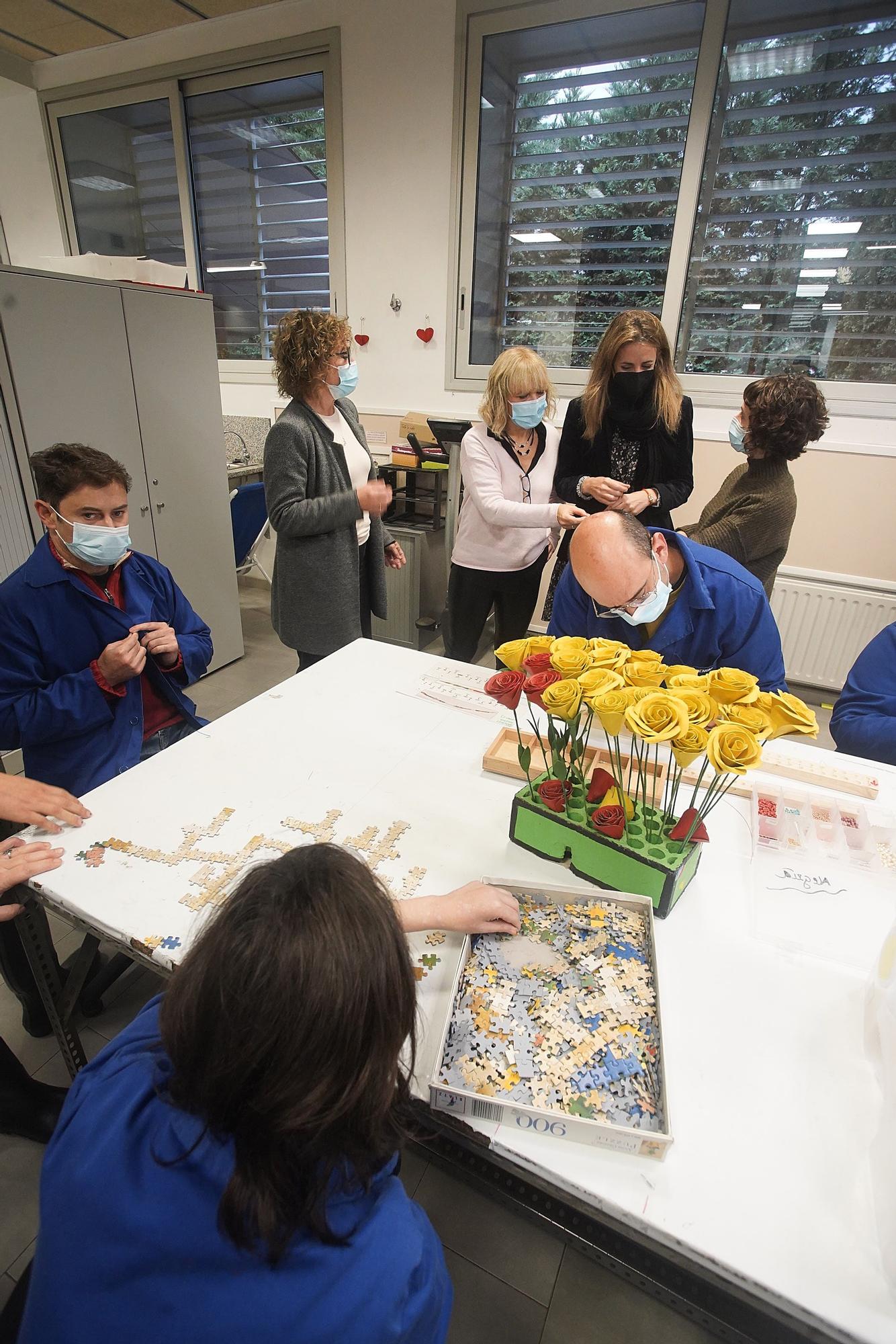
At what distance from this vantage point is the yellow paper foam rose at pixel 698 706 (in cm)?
84

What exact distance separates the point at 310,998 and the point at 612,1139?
0.39 metres

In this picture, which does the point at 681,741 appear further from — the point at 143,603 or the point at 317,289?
the point at 317,289

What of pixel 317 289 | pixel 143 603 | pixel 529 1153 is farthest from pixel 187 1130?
pixel 317 289

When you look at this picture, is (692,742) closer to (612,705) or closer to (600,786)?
(612,705)

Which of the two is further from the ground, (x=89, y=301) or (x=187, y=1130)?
(x=89, y=301)

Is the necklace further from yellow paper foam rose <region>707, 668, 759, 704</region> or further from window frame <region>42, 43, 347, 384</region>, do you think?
window frame <region>42, 43, 347, 384</region>

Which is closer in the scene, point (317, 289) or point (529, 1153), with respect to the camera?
point (529, 1153)

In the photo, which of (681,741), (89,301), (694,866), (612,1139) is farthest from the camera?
(89,301)

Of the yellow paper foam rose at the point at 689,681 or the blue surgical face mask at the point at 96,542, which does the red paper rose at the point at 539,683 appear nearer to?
the yellow paper foam rose at the point at 689,681

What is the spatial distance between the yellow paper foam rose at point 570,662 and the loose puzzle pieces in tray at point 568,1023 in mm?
339

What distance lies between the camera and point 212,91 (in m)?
4.06

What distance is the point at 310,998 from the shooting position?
52 cm

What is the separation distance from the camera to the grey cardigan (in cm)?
198

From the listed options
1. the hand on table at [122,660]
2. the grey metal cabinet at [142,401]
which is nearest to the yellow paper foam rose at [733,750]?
the hand on table at [122,660]
